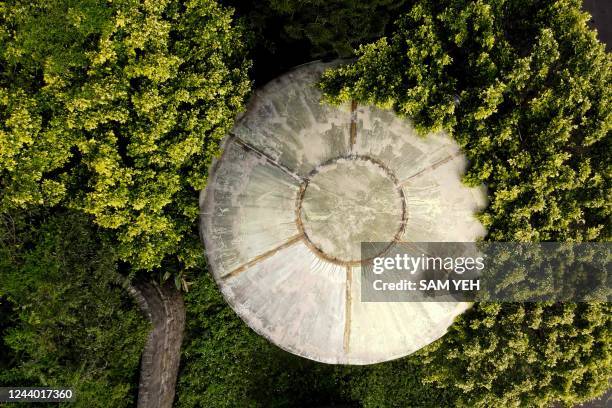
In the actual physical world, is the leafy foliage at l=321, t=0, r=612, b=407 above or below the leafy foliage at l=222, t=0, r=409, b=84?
below

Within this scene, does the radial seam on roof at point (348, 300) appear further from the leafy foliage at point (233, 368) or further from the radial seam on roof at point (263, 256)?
the leafy foliage at point (233, 368)

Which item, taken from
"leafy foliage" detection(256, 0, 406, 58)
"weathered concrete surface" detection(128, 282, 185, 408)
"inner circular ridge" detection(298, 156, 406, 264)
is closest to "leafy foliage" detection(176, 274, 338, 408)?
"weathered concrete surface" detection(128, 282, 185, 408)

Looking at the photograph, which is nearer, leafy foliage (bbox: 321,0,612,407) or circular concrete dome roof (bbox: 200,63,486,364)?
leafy foliage (bbox: 321,0,612,407)

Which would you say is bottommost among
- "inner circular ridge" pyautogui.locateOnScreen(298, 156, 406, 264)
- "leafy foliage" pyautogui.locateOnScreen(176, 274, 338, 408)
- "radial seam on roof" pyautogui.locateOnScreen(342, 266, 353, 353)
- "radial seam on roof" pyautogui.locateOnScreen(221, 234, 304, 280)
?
"leafy foliage" pyautogui.locateOnScreen(176, 274, 338, 408)

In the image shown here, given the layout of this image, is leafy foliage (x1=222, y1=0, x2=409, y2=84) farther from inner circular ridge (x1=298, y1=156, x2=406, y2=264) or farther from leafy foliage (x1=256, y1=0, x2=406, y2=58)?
inner circular ridge (x1=298, y1=156, x2=406, y2=264)

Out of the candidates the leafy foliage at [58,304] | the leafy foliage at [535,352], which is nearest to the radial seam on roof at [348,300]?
the leafy foliage at [535,352]

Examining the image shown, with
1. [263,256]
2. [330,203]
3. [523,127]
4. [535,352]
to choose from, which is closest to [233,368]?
[263,256]

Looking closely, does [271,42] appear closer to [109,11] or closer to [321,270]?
[109,11]
